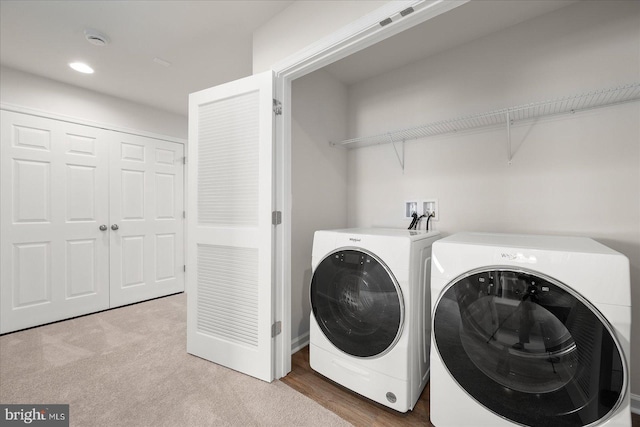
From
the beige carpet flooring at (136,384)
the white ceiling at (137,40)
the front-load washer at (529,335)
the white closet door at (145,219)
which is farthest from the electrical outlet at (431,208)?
the white closet door at (145,219)

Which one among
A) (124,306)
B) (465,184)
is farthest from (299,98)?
(124,306)

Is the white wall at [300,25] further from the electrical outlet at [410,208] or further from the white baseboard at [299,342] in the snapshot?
the white baseboard at [299,342]

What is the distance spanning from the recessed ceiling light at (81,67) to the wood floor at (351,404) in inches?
119

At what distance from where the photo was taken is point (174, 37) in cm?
204

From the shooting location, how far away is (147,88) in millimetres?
2879

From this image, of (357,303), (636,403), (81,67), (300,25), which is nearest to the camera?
(636,403)

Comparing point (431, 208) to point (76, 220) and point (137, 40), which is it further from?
point (76, 220)

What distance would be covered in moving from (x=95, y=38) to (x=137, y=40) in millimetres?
263

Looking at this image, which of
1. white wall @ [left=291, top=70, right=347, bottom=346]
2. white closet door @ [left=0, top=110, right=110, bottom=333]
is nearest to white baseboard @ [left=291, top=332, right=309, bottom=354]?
white wall @ [left=291, top=70, right=347, bottom=346]

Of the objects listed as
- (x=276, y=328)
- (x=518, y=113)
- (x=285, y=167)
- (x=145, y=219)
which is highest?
(x=518, y=113)

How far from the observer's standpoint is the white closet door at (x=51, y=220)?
2.47 metres

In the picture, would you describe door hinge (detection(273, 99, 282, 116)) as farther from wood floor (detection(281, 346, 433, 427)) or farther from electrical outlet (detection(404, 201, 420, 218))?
wood floor (detection(281, 346, 433, 427))

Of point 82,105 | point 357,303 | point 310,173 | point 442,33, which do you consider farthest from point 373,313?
point 82,105

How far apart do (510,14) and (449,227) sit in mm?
1371
